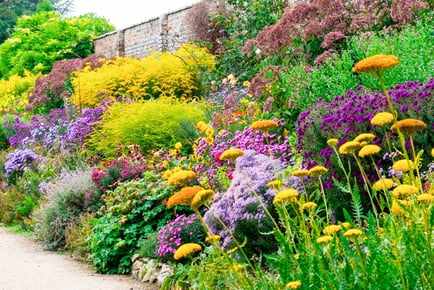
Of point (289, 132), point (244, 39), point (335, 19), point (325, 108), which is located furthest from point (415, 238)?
point (244, 39)

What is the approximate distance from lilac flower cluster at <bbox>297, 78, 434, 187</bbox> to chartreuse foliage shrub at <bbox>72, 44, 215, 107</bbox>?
648cm

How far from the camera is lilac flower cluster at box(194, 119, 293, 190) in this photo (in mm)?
6402

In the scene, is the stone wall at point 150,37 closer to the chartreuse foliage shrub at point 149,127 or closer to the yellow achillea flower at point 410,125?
the chartreuse foliage shrub at point 149,127

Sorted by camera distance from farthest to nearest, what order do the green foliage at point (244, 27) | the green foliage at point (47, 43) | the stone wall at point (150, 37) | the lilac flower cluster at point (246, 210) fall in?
the green foliage at point (47, 43), the stone wall at point (150, 37), the green foliage at point (244, 27), the lilac flower cluster at point (246, 210)

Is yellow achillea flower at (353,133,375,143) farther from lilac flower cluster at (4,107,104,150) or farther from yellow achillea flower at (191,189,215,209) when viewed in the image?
lilac flower cluster at (4,107,104,150)

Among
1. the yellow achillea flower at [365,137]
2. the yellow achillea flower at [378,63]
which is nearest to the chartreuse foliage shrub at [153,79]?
the yellow achillea flower at [365,137]

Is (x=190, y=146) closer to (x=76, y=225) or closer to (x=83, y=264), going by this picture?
(x=76, y=225)

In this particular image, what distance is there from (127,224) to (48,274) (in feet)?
3.17

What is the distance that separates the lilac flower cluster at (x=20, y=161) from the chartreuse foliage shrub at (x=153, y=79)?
2143 millimetres

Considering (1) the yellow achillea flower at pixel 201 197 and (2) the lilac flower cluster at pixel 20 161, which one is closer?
(1) the yellow achillea flower at pixel 201 197

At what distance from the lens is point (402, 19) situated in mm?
7457

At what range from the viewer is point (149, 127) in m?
9.01

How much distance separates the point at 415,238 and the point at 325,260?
14.8 inches

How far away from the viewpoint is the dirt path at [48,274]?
5.44m
